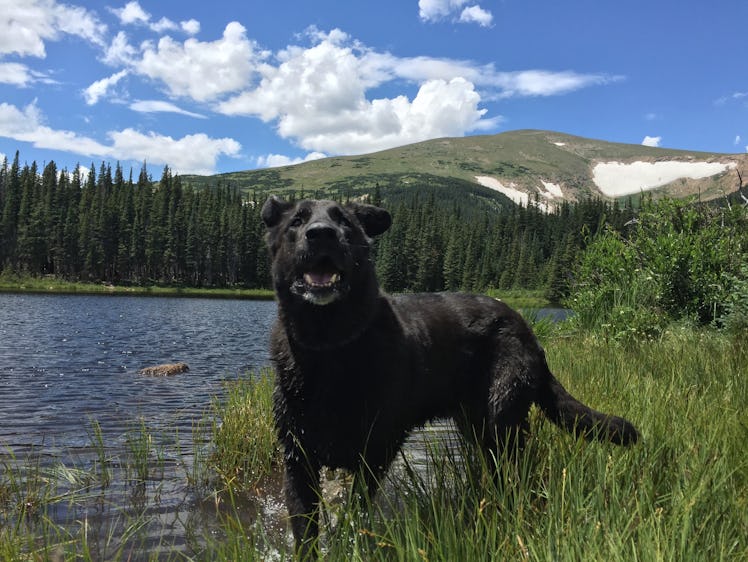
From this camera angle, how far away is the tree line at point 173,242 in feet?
353

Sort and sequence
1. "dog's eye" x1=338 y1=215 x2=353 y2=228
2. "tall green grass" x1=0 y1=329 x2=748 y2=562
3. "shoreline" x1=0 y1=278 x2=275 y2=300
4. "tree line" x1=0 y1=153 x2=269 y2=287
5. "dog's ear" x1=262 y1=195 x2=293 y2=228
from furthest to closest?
"tree line" x1=0 y1=153 x2=269 y2=287, "shoreline" x1=0 y1=278 x2=275 y2=300, "dog's ear" x1=262 y1=195 x2=293 y2=228, "dog's eye" x1=338 y1=215 x2=353 y2=228, "tall green grass" x1=0 y1=329 x2=748 y2=562

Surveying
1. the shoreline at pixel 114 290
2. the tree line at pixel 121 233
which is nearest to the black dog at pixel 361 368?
the shoreline at pixel 114 290

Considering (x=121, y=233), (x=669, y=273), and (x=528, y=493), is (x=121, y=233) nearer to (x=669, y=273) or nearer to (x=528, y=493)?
(x=669, y=273)

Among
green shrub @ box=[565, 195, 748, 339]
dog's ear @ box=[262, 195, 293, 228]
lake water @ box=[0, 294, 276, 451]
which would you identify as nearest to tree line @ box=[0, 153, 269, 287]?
lake water @ box=[0, 294, 276, 451]

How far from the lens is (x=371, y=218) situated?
5.16 meters

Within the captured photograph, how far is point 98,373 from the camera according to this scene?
21219 mm

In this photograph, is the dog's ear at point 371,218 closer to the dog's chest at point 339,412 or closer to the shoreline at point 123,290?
the dog's chest at point 339,412

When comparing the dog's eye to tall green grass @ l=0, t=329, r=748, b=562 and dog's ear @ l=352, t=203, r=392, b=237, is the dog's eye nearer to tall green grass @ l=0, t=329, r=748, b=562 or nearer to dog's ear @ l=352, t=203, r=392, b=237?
dog's ear @ l=352, t=203, r=392, b=237

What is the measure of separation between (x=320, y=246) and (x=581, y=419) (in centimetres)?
288

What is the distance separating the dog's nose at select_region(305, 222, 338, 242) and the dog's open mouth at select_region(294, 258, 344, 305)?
0.58 ft

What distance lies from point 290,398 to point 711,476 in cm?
296

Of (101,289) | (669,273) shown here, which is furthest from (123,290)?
(669,273)

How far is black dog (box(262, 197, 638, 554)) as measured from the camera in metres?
4.21

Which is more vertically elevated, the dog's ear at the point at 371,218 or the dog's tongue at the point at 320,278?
the dog's ear at the point at 371,218
